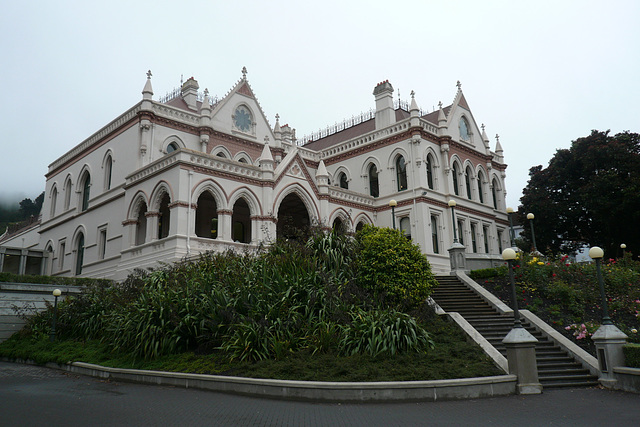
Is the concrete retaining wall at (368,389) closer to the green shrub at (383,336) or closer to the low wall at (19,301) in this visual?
the green shrub at (383,336)

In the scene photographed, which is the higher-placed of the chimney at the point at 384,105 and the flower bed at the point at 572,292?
the chimney at the point at 384,105

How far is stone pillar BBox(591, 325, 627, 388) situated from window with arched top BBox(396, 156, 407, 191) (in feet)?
66.3

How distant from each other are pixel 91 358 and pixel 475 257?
15742 millimetres

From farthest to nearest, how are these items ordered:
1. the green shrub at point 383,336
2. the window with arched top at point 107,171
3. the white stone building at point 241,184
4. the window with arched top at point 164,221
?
1. the window with arched top at point 107,171
2. the window with arched top at point 164,221
3. the white stone building at point 241,184
4. the green shrub at point 383,336

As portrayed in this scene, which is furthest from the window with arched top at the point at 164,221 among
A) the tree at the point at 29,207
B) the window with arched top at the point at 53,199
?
the tree at the point at 29,207

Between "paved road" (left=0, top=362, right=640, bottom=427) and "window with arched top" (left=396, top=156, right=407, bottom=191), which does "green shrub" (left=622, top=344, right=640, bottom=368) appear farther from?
"window with arched top" (left=396, top=156, right=407, bottom=191)

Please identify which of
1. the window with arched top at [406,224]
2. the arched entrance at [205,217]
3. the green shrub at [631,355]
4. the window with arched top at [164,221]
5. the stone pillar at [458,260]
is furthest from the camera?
the window with arched top at [406,224]

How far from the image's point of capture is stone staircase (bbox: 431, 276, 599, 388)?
11.2 meters

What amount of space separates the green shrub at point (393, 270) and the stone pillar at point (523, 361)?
3960 millimetres

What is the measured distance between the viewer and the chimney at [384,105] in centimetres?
3253

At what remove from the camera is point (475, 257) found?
847 inches

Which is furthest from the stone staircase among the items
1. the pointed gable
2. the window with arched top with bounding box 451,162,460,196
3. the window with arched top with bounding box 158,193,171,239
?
the pointed gable

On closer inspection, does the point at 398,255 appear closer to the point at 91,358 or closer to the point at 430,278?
the point at 430,278

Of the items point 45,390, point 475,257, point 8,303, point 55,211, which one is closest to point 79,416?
point 45,390
